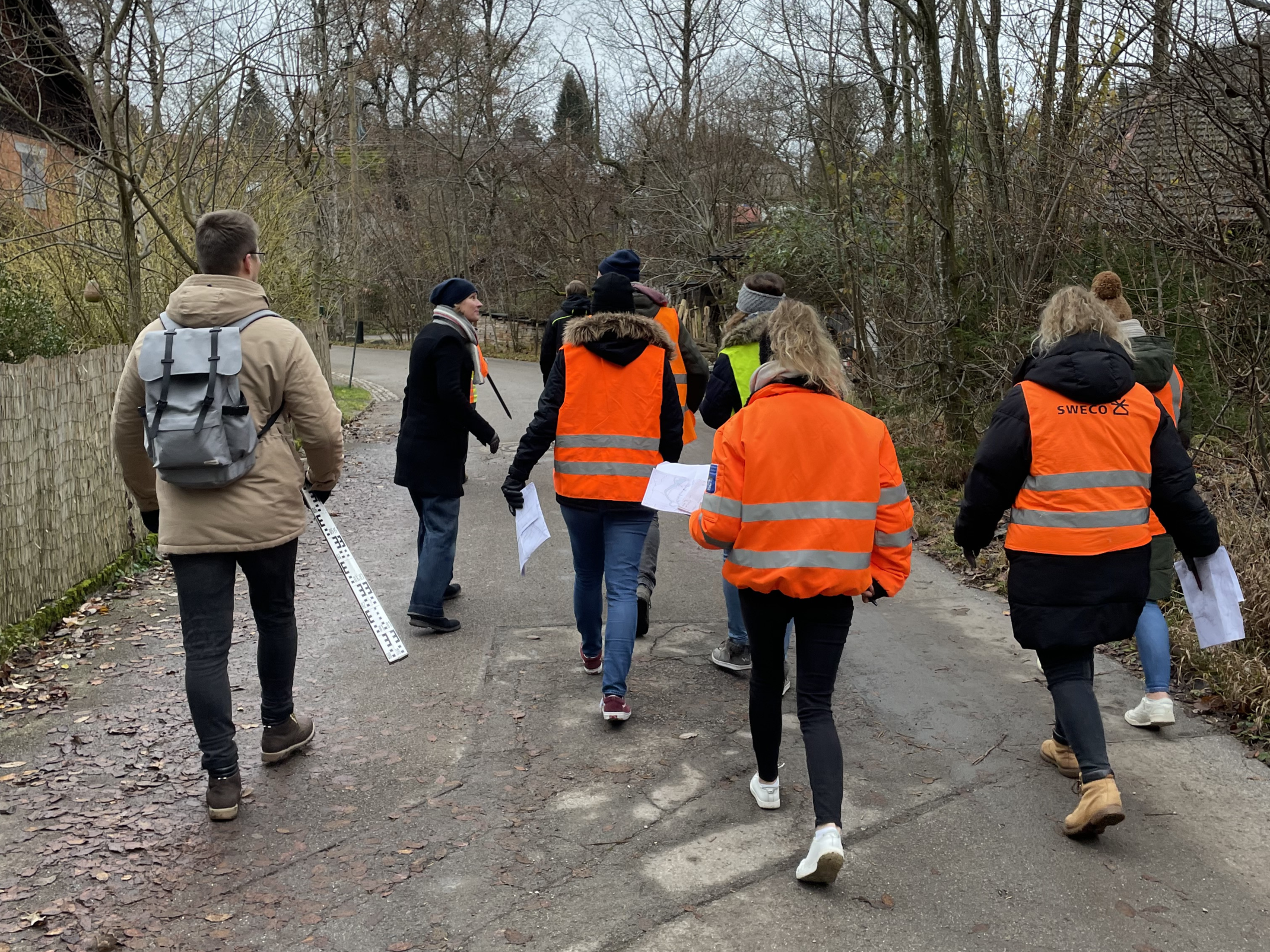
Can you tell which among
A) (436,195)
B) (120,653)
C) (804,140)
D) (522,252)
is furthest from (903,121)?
(436,195)

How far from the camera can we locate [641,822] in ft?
12.9

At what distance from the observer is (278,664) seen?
14.2 feet

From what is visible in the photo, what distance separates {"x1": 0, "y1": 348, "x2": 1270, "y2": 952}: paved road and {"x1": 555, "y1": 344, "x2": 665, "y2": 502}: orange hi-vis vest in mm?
1078

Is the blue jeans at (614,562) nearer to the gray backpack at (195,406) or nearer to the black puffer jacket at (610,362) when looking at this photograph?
the black puffer jacket at (610,362)

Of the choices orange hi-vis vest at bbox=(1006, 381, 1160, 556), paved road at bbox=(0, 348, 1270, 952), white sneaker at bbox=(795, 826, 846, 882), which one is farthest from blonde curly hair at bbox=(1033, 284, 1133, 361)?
white sneaker at bbox=(795, 826, 846, 882)

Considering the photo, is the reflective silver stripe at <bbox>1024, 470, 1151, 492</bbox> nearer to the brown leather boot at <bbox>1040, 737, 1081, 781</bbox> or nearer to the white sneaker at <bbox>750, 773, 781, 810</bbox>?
the brown leather boot at <bbox>1040, 737, 1081, 781</bbox>

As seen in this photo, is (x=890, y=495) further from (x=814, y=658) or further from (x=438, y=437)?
(x=438, y=437)

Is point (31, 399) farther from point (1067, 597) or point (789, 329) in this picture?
point (1067, 597)

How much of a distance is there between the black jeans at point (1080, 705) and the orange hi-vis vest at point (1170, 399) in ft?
3.11

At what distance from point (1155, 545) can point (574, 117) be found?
32.9 metres

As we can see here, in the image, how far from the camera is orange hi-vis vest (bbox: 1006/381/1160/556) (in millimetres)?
3760

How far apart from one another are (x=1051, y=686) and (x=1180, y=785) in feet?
2.66

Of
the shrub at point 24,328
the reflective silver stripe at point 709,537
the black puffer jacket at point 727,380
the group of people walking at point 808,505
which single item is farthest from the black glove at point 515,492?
the shrub at point 24,328

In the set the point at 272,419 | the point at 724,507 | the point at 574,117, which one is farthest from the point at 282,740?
the point at 574,117
